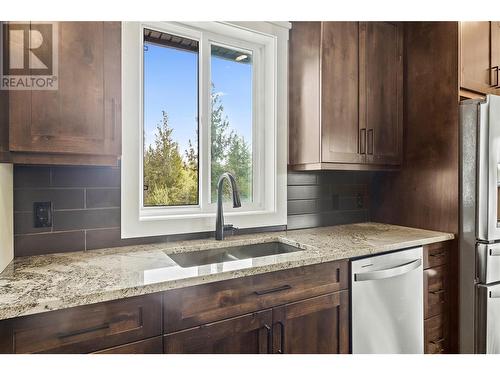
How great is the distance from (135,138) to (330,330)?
4.55 feet

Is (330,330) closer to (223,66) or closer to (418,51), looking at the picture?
(223,66)

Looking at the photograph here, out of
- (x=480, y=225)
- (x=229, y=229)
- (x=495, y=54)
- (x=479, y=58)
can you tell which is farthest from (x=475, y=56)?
(x=229, y=229)

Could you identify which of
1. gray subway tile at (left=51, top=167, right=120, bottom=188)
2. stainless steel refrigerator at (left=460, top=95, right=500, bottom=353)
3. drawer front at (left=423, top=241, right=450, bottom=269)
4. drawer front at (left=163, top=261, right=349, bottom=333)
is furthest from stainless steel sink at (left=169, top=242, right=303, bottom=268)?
stainless steel refrigerator at (left=460, top=95, right=500, bottom=353)

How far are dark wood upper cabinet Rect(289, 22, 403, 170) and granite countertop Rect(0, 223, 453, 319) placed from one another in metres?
0.53

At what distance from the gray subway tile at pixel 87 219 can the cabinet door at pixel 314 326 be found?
37.0 inches

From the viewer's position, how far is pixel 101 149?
1.35 m

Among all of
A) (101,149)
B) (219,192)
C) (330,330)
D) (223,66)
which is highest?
(223,66)

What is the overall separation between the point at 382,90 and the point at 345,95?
0.33 meters

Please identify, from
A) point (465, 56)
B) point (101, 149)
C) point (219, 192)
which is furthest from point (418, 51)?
point (101, 149)

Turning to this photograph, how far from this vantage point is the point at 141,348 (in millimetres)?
1156

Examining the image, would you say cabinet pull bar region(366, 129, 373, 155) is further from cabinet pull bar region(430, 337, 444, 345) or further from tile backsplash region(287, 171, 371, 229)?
cabinet pull bar region(430, 337, 444, 345)

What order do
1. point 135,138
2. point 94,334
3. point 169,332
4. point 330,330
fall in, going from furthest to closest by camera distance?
1. point 135,138
2. point 330,330
3. point 169,332
4. point 94,334

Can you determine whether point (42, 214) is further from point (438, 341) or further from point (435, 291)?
point (438, 341)
